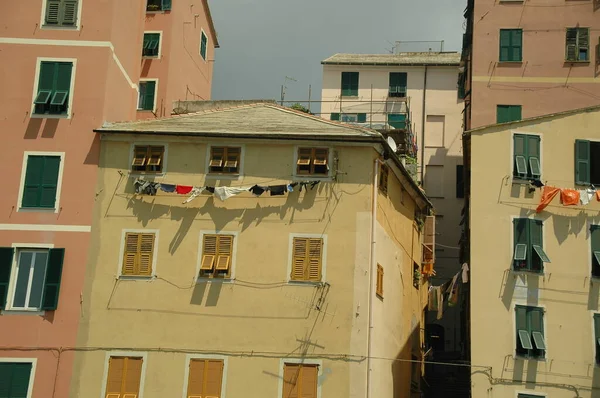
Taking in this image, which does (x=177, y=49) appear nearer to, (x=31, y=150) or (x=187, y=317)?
(x=31, y=150)

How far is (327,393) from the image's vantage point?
32500mm

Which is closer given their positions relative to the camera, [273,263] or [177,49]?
[273,263]

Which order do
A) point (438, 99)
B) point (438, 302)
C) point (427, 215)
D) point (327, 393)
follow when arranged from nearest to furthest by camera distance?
point (327, 393) < point (438, 302) < point (427, 215) < point (438, 99)

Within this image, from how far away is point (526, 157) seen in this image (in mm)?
36688

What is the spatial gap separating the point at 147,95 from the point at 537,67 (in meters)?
20.1

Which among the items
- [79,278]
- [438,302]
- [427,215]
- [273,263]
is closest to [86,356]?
[79,278]

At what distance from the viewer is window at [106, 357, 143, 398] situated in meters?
33.0

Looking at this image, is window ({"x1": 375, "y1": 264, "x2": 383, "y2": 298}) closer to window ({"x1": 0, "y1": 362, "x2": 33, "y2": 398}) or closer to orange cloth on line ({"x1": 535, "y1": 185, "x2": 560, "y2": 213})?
orange cloth on line ({"x1": 535, "y1": 185, "x2": 560, "y2": 213})

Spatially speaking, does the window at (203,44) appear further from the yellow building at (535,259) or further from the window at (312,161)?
the yellow building at (535,259)

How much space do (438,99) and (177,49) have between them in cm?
2115

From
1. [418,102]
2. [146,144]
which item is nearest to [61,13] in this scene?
[146,144]

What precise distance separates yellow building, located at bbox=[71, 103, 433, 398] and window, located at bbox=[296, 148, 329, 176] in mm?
49

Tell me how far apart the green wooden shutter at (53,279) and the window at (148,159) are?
172 inches

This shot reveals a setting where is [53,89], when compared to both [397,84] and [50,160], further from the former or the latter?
[397,84]
